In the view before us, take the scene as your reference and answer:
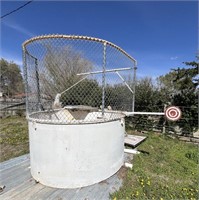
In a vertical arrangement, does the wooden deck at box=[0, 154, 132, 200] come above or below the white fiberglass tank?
below

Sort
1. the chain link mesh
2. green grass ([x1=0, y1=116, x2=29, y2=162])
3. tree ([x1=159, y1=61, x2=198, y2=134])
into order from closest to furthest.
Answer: the chain link mesh
green grass ([x1=0, y1=116, x2=29, y2=162])
tree ([x1=159, y1=61, x2=198, y2=134])

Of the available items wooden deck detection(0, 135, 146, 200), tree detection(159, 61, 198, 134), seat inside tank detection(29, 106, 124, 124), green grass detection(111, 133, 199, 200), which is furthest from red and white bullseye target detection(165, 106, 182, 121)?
tree detection(159, 61, 198, 134)

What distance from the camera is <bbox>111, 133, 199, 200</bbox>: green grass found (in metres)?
2.35

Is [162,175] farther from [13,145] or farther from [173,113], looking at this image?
[13,145]

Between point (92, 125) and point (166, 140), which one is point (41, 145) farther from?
point (166, 140)

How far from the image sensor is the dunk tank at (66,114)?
238 centimetres

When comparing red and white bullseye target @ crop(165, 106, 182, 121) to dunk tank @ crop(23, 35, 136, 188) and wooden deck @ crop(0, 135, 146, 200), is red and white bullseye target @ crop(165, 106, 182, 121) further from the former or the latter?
wooden deck @ crop(0, 135, 146, 200)

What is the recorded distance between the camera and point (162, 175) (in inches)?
116

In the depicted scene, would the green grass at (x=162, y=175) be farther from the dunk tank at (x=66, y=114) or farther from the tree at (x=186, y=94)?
the tree at (x=186, y=94)

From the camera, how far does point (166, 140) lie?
5316 mm

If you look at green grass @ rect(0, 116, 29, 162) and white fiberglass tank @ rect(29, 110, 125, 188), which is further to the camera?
green grass @ rect(0, 116, 29, 162)

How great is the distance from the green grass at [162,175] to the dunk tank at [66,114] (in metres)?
0.42

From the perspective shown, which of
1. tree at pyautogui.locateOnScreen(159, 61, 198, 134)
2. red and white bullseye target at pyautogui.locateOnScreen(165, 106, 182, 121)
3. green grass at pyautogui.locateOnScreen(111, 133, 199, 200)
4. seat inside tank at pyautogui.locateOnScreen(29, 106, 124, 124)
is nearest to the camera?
green grass at pyautogui.locateOnScreen(111, 133, 199, 200)

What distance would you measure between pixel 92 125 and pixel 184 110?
14.4ft
